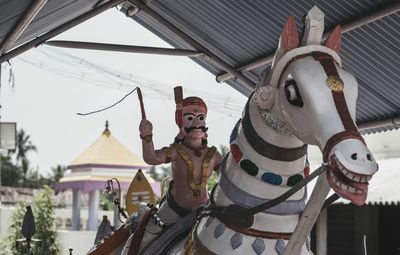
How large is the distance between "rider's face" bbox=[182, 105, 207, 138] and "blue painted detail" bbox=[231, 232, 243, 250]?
1083 mm

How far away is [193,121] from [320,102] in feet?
5.03

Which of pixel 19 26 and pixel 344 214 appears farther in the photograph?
pixel 344 214

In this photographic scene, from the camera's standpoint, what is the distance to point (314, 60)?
276 centimetres

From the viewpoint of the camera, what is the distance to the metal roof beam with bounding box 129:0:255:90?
9323mm

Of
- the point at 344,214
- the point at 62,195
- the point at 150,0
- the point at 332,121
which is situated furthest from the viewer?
the point at 62,195

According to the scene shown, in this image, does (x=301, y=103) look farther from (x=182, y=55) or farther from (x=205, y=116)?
(x=182, y=55)

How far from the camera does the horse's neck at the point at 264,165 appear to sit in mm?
2938

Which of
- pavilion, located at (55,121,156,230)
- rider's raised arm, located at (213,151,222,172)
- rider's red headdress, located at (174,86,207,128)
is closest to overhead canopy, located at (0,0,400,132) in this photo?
rider's red headdress, located at (174,86,207,128)

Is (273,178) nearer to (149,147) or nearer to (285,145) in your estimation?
(285,145)

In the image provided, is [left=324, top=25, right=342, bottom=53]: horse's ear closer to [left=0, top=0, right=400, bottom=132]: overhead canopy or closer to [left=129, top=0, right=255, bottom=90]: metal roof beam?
[left=0, top=0, right=400, bottom=132]: overhead canopy

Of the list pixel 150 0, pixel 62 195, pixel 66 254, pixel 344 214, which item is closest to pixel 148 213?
pixel 150 0

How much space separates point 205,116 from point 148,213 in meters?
0.66

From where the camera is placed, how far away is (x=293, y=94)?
2.72 m

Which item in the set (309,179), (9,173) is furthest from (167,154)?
(9,173)
